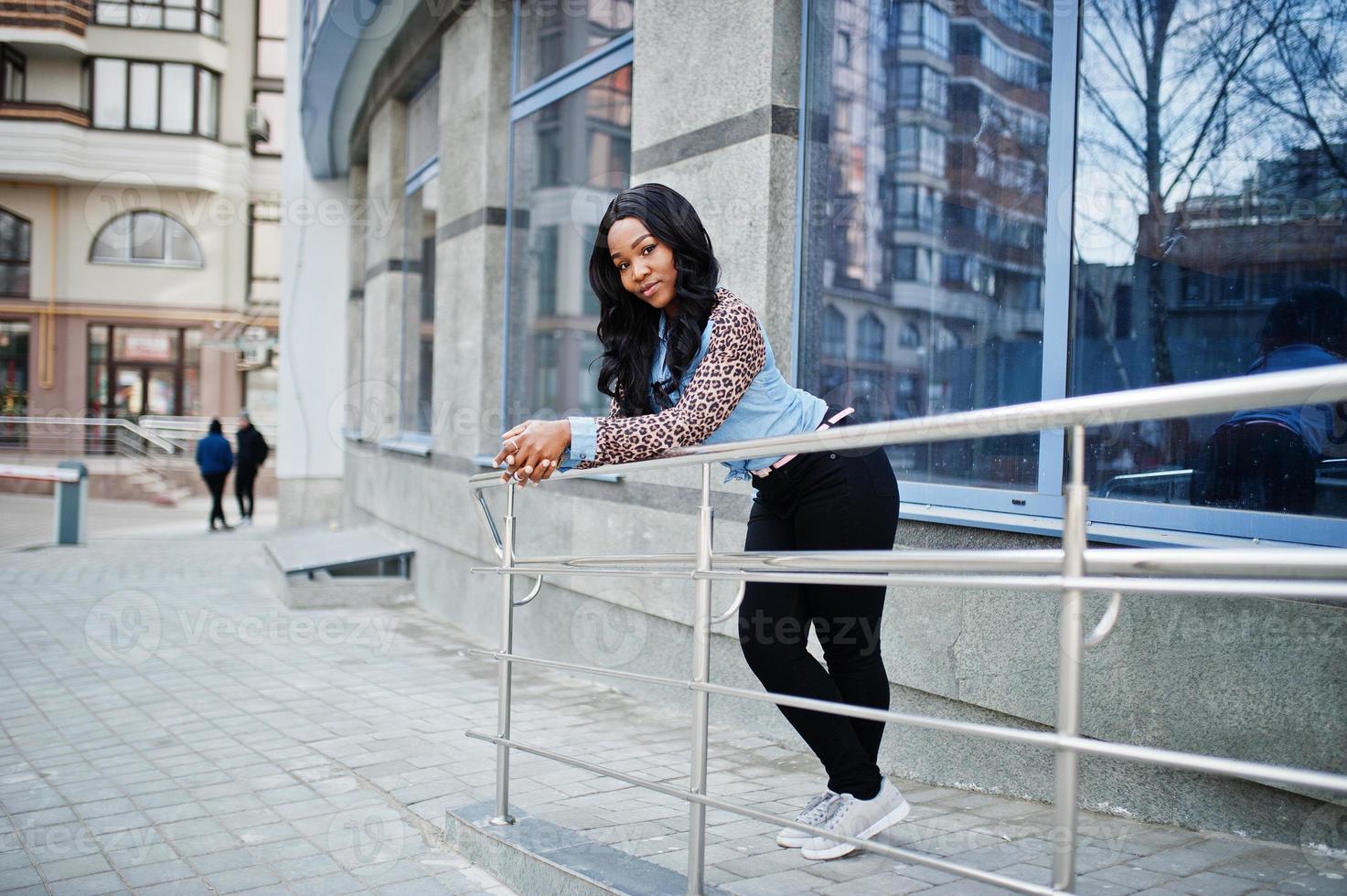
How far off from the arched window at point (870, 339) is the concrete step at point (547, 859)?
2504 millimetres

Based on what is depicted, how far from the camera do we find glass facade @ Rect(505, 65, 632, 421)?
767 cm

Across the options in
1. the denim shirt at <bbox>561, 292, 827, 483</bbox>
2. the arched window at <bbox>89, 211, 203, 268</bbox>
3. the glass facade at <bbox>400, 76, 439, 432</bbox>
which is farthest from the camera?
the arched window at <bbox>89, 211, 203, 268</bbox>

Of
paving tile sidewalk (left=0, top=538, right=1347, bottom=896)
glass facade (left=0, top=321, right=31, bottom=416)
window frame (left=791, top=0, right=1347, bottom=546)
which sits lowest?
paving tile sidewalk (left=0, top=538, right=1347, bottom=896)

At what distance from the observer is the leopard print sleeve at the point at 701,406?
260 cm

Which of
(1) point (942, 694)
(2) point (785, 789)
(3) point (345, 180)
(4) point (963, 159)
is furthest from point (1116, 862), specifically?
(3) point (345, 180)

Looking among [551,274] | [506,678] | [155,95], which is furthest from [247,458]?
[155,95]

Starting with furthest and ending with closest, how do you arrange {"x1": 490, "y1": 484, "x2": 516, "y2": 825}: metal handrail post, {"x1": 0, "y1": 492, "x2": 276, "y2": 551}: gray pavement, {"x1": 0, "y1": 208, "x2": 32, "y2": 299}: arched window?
{"x1": 0, "y1": 208, "x2": 32, "y2": 299}: arched window, {"x1": 0, "y1": 492, "x2": 276, "y2": 551}: gray pavement, {"x1": 490, "y1": 484, "x2": 516, "y2": 825}: metal handrail post

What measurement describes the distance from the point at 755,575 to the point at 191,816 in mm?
2569

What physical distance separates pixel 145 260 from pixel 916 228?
31873 mm

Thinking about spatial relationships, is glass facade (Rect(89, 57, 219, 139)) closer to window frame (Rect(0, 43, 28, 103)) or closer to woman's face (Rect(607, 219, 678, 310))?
window frame (Rect(0, 43, 28, 103))

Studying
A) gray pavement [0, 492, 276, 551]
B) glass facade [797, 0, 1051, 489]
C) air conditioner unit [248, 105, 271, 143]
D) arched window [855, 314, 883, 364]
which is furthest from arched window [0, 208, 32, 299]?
arched window [855, 314, 883, 364]

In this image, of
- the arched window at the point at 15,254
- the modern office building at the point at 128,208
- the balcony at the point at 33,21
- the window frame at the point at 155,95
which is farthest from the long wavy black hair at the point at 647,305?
the arched window at the point at 15,254

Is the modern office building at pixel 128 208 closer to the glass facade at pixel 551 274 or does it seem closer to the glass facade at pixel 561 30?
the glass facade at pixel 551 274

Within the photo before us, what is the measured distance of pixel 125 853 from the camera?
3.59 metres
